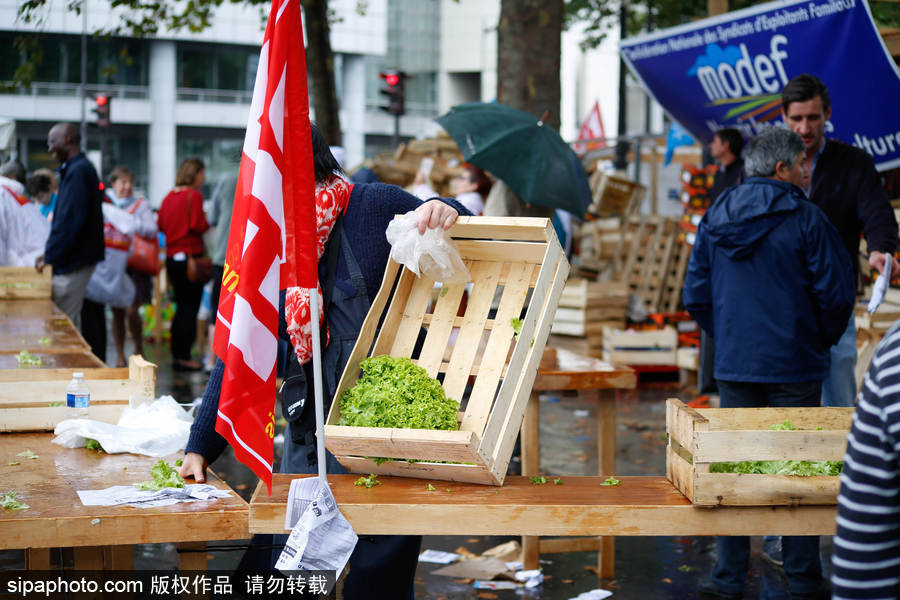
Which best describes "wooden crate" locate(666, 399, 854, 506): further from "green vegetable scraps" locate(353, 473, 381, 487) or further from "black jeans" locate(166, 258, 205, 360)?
"black jeans" locate(166, 258, 205, 360)

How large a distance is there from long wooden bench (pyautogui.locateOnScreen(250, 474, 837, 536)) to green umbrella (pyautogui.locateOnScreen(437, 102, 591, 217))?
4634 mm

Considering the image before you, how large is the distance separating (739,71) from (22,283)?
622 centimetres

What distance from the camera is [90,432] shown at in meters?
3.95

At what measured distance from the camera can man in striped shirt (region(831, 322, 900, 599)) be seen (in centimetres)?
176

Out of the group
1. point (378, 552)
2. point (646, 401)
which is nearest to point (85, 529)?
point (378, 552)

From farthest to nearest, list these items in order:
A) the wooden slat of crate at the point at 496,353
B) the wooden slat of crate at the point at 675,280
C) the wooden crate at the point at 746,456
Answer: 1. the wooden slat of crate at the point at 675,280
2. the wooden slat of crate at the point at 496,353
3. the wooden crate at the point at 746,456

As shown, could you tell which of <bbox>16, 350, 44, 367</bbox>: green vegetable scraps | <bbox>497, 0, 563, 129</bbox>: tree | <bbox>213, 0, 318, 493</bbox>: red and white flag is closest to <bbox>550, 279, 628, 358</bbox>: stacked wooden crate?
<bbox>497, 0, 563, 129</bbox>: tree

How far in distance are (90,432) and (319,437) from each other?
1.33 meters

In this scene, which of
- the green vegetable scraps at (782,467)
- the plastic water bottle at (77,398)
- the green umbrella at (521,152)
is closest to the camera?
the green vegetable scraps at (782,467)

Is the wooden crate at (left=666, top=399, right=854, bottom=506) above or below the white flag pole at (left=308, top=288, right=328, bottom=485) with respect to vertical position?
below

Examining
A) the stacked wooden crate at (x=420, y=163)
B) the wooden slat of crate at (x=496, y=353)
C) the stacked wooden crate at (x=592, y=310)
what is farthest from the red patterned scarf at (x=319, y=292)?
the stacked wooden crate at (x=420, y=163)

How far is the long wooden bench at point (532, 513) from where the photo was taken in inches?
118

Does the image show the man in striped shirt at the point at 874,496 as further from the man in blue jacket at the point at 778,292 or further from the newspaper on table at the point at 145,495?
the man in blue jacket at the point at 778,292

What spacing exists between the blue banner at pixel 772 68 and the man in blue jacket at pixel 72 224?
4.91m
